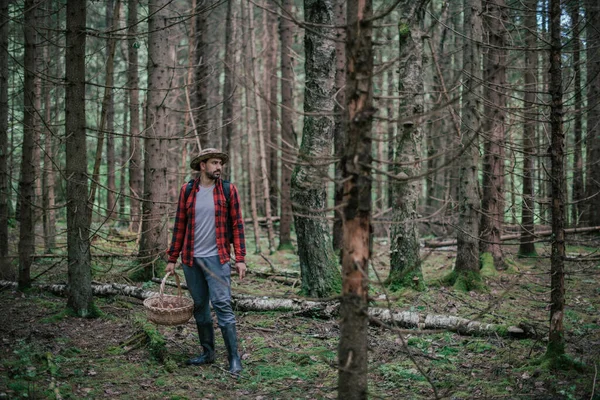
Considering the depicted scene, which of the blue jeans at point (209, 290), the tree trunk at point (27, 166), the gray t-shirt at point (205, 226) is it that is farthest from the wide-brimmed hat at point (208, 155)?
the tree trunk at point (27, 166)

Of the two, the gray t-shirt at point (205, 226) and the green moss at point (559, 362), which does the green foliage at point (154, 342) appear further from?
the green moss at point (559, 362)

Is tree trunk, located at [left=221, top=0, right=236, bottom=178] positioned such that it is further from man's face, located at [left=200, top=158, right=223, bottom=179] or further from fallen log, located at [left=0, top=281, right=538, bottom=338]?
man's face, located at [left=200, top=158, right=223, bottom=179]

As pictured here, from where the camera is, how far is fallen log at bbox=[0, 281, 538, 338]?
6.08 meters

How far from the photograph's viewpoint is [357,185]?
3.02m

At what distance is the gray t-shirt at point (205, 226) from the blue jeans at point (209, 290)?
0.30 ft

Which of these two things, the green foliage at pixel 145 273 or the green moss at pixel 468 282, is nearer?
the green moss at pixel 468 282

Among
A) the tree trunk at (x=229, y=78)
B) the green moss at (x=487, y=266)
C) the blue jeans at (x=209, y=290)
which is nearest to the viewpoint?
the blue jeans at (x=209, y=290)

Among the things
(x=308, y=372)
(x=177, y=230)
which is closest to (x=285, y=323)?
(x=308, y=372)

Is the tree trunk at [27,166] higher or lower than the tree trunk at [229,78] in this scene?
lower

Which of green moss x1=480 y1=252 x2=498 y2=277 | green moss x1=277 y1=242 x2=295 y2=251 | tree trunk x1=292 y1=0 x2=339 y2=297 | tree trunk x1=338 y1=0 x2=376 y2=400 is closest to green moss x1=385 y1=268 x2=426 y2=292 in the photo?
tree trunk x1=292 y1=0 x2=339 y2=297

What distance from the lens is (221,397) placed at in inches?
182

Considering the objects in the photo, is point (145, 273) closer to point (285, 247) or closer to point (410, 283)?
point (410, 283)

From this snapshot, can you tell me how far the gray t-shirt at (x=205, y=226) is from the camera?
5379 millimetres

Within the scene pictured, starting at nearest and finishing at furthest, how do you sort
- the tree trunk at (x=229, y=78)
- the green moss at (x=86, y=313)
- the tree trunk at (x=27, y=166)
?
the green moss at (x=86, y=313) < the tree trunk at (x=27, y=166) < the tree trunk at (x=229, y=78)
